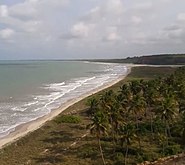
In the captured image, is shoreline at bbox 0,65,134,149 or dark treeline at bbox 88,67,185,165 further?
shoreline at bbox 0,65,134,149

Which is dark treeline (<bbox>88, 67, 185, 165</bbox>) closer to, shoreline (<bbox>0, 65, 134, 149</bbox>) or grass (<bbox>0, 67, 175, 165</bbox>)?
grass (<bbox>0, 67, 175, 165</bbox>)

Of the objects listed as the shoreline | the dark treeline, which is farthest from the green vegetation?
the dark treeline

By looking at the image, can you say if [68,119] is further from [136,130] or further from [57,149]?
[136,130]

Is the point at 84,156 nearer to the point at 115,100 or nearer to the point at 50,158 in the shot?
the point at 50,158

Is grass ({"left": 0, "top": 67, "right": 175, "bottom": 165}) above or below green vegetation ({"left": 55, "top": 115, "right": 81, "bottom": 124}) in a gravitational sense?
below

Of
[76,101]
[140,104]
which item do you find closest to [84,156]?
[140,104]

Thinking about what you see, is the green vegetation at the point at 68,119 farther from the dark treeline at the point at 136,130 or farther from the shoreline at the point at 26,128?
the dark treeline at the point at 136,130

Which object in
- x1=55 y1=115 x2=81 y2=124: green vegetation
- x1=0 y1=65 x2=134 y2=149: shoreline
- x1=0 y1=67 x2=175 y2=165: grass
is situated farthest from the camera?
x1=55 y1=115 x2=81 y2=124: green vegetation

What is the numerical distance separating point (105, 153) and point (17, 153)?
46.2 feet

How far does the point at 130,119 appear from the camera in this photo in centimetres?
7500

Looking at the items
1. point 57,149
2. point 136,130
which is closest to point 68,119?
point 57,149

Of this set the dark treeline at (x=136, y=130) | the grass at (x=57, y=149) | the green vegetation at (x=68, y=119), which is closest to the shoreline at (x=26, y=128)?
the grass at (x=57, y=149)

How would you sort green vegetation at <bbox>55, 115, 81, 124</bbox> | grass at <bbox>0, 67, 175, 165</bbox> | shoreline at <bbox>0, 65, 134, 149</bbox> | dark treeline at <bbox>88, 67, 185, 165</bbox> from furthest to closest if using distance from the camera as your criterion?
green vegetation at <bbox>55, 115, 81, 124</bbox>, shoreline at <bbox>0, 65, 134, 149</bbox>, grass at <bbox>0, 67, 175, 165</bbox>, dark treeline at <bbox>88, 67, 185, 165</bbox>

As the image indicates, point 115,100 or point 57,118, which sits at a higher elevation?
point 115,100
